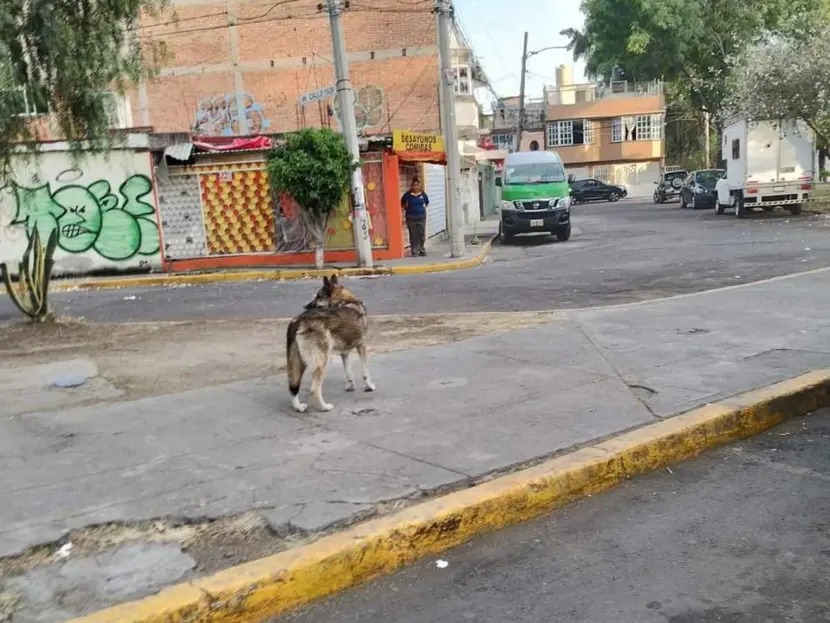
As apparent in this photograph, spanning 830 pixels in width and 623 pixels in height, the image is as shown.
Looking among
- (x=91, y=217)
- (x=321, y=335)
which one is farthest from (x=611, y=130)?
(x=321, y=335)

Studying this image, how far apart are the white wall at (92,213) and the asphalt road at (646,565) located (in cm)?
1594

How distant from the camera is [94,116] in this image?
10016mm

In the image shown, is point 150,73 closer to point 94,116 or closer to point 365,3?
point 94,116

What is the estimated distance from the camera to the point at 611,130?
56656 mm

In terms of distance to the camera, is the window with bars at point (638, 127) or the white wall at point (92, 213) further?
the window with bars at point (638, 127)

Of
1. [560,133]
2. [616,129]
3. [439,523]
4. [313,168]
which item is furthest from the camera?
[560,133]

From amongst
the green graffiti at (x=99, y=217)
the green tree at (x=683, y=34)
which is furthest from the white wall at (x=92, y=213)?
the green tree at (x=683, y=34)

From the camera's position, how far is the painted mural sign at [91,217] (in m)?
18.2

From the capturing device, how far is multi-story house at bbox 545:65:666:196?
55.3 meters

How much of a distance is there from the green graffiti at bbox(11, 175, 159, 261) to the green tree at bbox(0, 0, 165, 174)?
307 inches

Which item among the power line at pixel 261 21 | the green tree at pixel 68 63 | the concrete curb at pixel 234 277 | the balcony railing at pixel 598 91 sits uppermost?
the power line at pixel 261 21

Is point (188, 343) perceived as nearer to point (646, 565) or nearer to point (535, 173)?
point (646, 565)

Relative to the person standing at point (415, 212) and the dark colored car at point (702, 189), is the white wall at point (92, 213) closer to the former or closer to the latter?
the person standing at point (415, 212)

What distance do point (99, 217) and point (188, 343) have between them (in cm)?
1068
